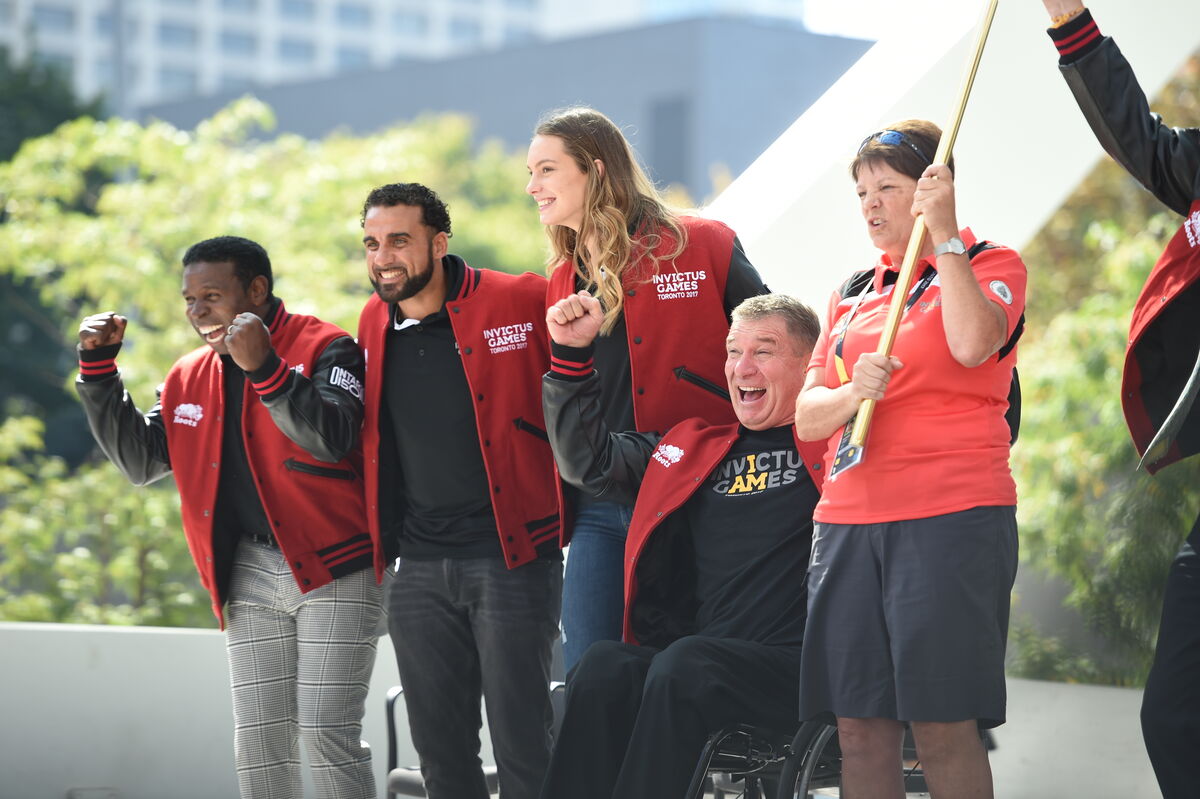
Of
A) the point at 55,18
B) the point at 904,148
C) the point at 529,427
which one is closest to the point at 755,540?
the point at 529,427

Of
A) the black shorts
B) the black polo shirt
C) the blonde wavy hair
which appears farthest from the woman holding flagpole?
the black polo shirt

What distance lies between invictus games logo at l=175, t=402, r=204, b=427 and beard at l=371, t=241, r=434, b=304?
0.65 metres

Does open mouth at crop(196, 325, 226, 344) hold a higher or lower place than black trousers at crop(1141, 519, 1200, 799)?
higher

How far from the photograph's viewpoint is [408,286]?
3.83 meters

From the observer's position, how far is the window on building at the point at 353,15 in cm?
8594

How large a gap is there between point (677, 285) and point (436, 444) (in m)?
0.73

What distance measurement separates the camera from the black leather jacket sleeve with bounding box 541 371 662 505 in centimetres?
347

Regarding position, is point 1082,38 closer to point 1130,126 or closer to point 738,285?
point 1130,126

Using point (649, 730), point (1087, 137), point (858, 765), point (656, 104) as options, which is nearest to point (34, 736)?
point (649, 730)

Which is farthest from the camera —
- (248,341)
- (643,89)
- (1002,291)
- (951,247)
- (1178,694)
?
(643,89)

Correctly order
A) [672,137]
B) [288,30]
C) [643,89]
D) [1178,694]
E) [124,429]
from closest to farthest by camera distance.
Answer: [1178,694] → [124,429] → [643,89] → [672,137] → [288,30]

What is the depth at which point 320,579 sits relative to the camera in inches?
152

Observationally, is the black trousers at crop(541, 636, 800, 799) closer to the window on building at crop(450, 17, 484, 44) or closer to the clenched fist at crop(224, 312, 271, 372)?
the clenched fist at crop(224, 312, 271, 372)

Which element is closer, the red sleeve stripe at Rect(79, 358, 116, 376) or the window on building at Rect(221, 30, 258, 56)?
the red sleeve stripe at Rect(79, 358, 116, 376)
